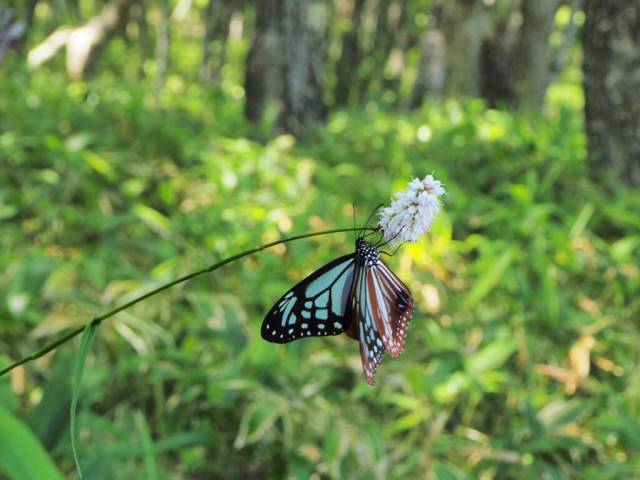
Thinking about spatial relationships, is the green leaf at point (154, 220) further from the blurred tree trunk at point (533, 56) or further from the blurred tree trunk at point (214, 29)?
the blurred tree trunk at point (214, 29)

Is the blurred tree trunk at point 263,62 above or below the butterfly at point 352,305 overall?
below

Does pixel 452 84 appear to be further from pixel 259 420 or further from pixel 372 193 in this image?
pixel 259 420

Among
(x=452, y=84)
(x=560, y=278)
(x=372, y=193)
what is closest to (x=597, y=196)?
(x=560, y=278)

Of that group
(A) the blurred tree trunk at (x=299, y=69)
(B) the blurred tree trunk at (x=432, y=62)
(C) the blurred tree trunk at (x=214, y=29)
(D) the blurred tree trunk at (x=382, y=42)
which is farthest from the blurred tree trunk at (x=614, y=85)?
(D) the blurred tree trunk at (x=382, y=42)

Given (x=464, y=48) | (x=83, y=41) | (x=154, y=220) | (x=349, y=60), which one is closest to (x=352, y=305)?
(x=154, y=220)

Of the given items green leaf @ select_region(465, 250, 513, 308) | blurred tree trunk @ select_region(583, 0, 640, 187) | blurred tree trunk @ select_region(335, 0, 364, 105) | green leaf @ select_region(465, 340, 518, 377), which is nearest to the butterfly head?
green leaf @ select_region(465, 340, 518, 377)
